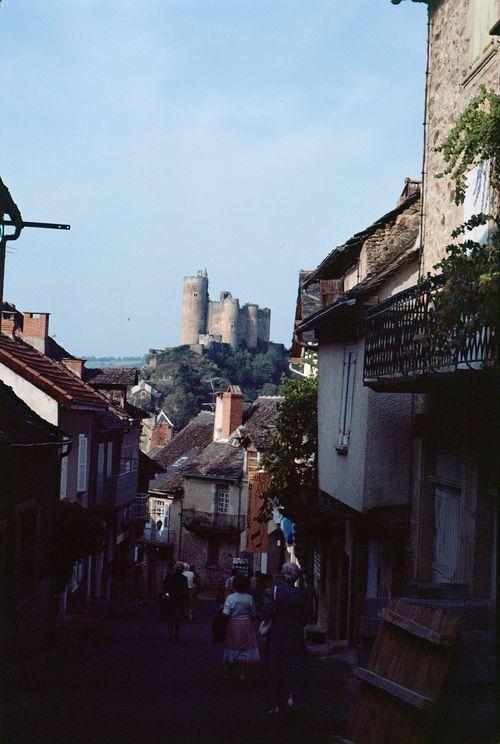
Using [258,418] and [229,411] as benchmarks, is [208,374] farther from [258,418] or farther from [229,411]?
[258,418]

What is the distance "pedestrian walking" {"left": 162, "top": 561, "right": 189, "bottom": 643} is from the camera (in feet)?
61.0

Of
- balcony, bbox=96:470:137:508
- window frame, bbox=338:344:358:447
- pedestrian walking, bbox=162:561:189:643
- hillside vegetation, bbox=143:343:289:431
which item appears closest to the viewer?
window frame, bbox=338:344:358:447

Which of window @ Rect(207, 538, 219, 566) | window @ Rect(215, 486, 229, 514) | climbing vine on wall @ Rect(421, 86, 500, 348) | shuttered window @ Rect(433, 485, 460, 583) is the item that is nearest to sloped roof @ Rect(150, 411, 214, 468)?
window @ Rect(215, 486, 229, 514)

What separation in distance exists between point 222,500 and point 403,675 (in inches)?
1866

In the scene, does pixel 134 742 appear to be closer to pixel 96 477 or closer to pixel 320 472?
pixel 320 472

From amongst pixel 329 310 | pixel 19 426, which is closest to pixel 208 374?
pixel 329 310

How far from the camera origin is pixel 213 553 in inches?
2163

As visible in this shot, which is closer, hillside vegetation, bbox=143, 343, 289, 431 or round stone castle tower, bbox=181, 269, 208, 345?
hillside vegetation, bbox=143, 343, 289, 431

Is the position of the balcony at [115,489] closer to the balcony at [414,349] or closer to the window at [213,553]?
the window at [213,553]

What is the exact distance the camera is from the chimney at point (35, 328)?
1283 inches

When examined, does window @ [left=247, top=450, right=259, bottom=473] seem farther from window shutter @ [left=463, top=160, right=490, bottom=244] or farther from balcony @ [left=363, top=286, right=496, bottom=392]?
window shutter @ [left=463, top=160, right=490, bottom=244]

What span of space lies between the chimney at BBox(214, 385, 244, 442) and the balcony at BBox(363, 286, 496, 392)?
42.7 meters

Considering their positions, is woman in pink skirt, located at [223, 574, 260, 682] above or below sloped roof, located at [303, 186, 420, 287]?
below

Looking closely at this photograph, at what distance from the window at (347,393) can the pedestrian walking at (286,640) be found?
6320mm
